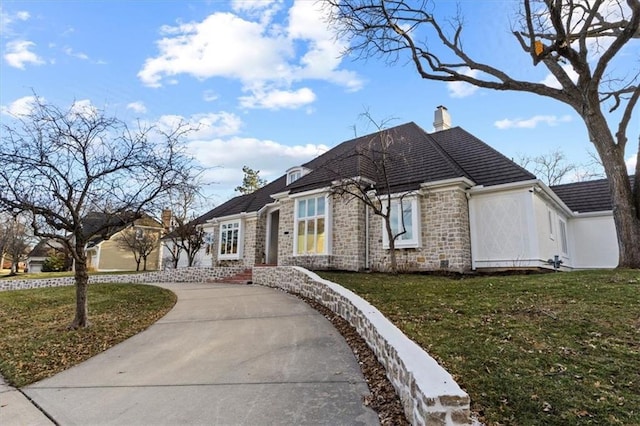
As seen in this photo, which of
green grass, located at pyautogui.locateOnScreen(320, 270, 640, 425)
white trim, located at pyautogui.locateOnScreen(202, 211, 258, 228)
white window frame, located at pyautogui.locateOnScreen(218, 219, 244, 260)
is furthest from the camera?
white window frame, located at pyautogui.locateOnScreen(218, 219, 244, 260)

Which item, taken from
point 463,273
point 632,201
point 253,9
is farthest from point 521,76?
point 253,9

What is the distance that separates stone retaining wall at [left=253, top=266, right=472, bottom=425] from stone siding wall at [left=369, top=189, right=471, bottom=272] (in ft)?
21.2

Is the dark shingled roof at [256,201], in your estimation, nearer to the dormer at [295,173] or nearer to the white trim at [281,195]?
the dormer at [295,173]

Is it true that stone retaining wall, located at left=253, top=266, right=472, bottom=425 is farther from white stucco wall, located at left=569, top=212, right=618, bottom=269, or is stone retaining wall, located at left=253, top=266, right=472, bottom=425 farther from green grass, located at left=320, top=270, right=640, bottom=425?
white stucco wall, located at left=569, top=212, right=618, bottom=269

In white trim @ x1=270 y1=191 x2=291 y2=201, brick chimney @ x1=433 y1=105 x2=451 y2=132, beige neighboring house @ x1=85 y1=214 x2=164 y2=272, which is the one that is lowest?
beige neighboring house @ x1=85 y1=214 x2=164 y2=272

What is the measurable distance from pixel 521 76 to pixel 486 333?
10.8m

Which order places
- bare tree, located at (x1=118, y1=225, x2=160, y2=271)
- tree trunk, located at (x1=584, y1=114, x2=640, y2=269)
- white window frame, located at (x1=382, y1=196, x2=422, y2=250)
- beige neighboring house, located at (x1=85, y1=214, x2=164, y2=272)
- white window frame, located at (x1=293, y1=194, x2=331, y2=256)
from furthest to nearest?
1. beige neighboring house, located at (x1=85, y1=214, x2=164, y2=272)
2. bare tree, located at (x1=118, y1=225, x2=160, y2=271)
3. white window frame, located at (x1=293, y1=194, x2=331, y2=256)
4. white window frame, located at (x1=382, y1=196, x2=422, y2=250)
5. tree trunk, located at (x1=584, y1=114, x2=640, y2=269)

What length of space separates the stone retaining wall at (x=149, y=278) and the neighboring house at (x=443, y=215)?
9.54 feet

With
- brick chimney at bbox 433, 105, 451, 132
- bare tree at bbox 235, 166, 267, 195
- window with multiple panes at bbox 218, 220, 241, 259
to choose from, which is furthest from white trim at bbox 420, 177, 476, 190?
bare tree at bbox 235, 166, 267, 195

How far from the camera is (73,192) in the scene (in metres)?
7.89

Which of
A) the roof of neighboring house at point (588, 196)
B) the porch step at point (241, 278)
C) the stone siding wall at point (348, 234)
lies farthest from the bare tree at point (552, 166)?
the porch step at point (241, 278)

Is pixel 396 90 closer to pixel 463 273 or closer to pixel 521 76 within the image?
pixel 521 76

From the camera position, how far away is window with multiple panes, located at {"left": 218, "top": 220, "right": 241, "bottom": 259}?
21.1 metres

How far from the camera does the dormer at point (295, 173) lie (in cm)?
1920
